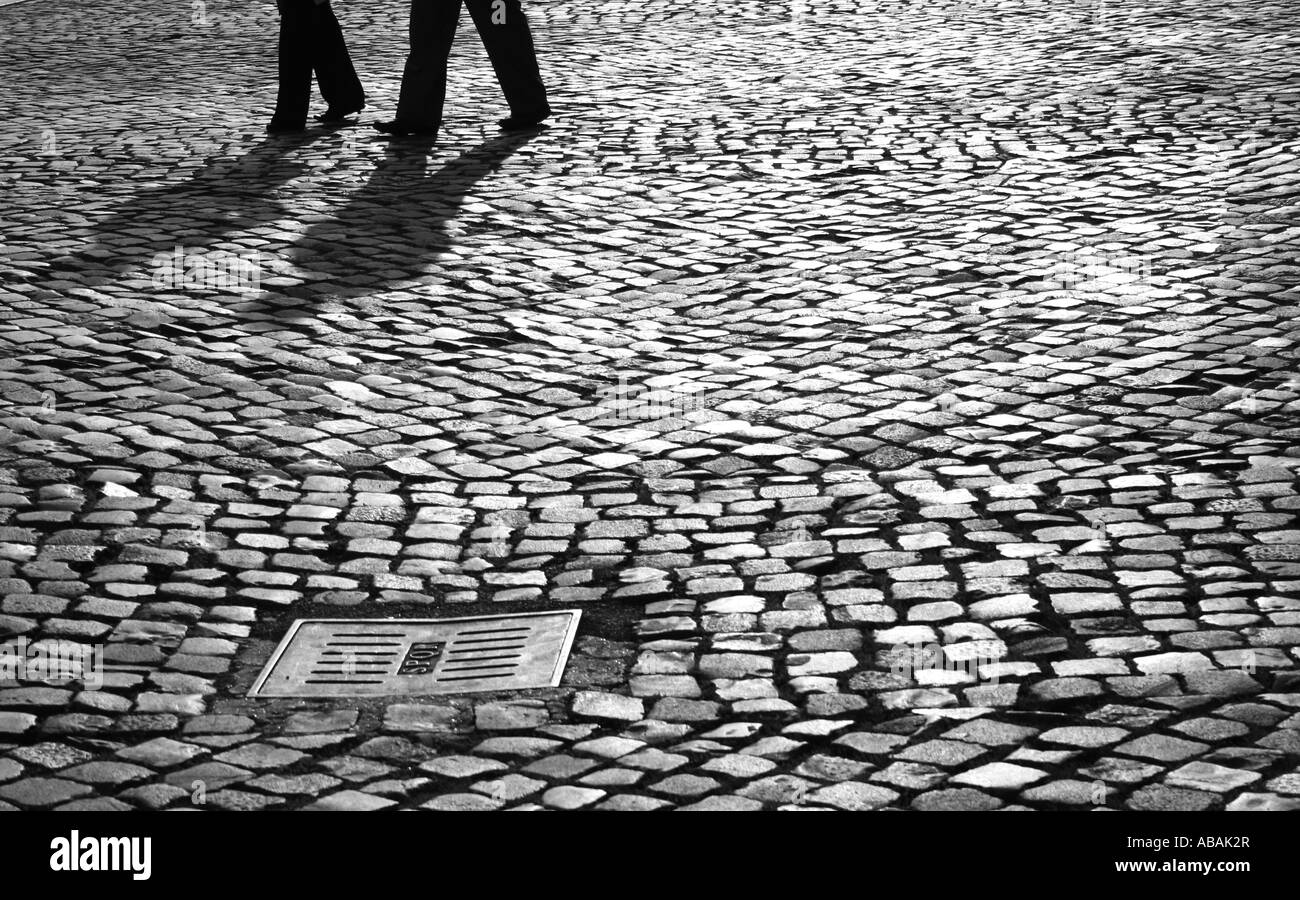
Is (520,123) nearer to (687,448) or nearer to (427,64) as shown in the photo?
(427,64)

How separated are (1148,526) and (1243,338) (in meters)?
2.04

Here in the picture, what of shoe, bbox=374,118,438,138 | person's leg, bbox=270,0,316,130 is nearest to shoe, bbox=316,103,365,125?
person's leg, bbox=270,0,316,130

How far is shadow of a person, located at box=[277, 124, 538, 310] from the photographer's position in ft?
27.0

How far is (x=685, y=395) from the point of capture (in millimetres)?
6664

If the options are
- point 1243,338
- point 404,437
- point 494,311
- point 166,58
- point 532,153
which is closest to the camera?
point 404,437

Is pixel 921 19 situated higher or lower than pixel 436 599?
higher

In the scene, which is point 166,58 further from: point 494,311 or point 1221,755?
point 1221,755

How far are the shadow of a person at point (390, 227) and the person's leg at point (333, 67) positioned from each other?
1038 millimetres

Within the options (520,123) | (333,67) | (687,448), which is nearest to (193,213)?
(333,67)

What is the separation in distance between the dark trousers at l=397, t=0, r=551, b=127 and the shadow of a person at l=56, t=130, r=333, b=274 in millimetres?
1009

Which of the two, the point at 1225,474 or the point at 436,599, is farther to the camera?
the point at 1225,474

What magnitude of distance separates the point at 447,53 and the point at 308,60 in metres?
1.05

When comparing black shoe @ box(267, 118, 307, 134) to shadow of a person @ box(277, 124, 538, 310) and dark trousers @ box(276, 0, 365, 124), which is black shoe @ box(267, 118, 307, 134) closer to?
dark trousers @ box(276, 0, 365, 124)
